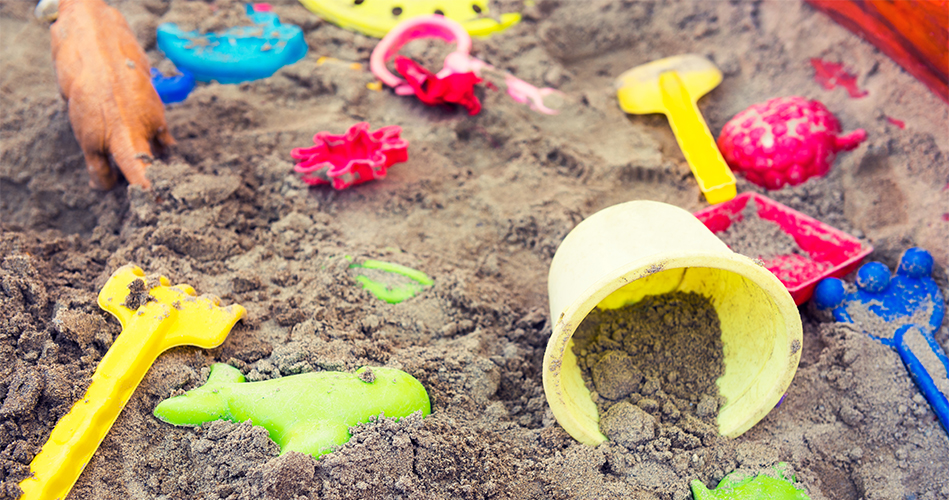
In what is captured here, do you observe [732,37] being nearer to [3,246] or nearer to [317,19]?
[317,19]

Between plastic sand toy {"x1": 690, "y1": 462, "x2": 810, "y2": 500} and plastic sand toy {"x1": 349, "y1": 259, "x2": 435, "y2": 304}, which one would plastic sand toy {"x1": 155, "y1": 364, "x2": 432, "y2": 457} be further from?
plastic sand toy {"x1": 690, "y1": 462, "x2": 810, "y2": 500}

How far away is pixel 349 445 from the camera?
1.13m

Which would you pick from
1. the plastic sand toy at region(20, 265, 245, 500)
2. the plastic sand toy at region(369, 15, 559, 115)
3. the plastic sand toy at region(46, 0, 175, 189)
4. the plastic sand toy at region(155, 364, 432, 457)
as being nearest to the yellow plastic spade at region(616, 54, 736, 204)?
the plastic sand toy at region(369, 15, 559, 115)

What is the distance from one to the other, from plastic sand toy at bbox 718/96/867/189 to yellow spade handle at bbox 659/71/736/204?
0.09 m

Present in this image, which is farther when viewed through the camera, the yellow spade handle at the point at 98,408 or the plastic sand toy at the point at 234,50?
the plastic sand toy at the point at 234,50

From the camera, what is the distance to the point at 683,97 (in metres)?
2.12

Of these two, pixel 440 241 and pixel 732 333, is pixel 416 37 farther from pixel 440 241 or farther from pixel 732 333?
pixel 732 333

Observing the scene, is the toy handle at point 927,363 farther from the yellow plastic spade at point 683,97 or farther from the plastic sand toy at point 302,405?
the plastic sand toy at point 302,405

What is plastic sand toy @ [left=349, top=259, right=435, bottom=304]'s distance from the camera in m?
1.52

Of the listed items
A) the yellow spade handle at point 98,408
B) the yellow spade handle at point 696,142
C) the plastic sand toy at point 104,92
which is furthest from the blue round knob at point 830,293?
the plastic sand toy at point 104,92

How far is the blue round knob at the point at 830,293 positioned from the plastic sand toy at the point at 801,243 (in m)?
0.02

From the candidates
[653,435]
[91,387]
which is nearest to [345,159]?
[91,387]

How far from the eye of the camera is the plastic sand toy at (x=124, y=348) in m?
1.09

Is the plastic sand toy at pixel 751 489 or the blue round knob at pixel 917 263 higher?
the blue round knob at pixel 917 263
